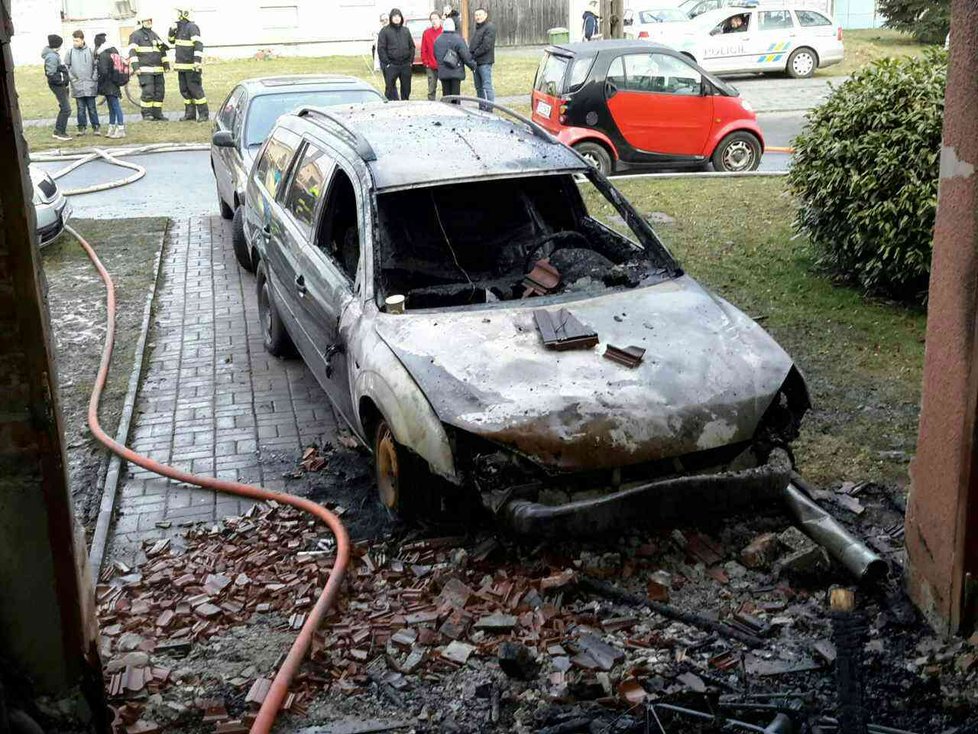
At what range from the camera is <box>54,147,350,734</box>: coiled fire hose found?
4305 mm

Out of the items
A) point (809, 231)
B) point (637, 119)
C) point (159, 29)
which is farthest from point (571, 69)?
point (159, 29)

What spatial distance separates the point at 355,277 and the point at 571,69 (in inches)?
362

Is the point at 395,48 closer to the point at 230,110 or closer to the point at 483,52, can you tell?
the point at 483,52

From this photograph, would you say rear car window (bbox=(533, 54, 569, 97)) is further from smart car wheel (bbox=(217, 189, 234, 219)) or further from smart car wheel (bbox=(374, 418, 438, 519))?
smart car wheel (bbox=(374, 418, 438, 519))

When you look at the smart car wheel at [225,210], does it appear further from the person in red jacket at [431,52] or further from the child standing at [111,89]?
the person in red jacket at [431,52]

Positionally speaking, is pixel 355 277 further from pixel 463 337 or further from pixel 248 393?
pixel 248 393

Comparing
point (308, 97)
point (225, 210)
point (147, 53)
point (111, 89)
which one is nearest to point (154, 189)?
point (225, 210)

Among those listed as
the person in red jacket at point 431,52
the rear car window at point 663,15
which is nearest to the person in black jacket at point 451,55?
the person in red jacket at point 431,52

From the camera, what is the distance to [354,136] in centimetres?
713

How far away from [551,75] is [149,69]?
Result: 35.3ft

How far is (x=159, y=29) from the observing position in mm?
33094

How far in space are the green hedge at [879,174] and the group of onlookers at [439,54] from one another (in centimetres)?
1108

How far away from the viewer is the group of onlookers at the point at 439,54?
65.5 ft

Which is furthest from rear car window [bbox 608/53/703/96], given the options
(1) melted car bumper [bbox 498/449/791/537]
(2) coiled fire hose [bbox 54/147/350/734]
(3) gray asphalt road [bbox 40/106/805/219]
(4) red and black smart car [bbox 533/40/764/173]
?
(1) melted car bumper [bbox 498/449/791/537]
